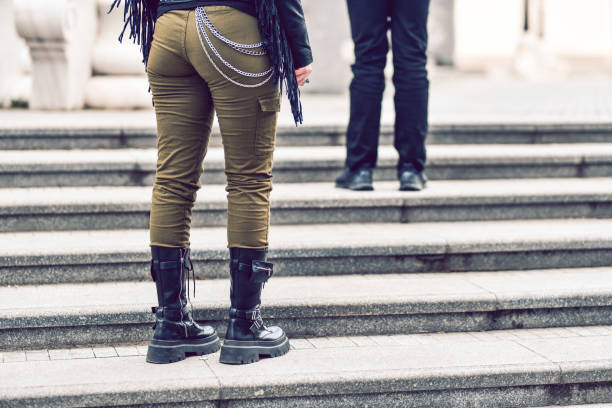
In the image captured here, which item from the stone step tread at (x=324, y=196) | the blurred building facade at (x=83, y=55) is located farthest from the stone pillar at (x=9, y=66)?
the stone step tread at (x=324, y=196)

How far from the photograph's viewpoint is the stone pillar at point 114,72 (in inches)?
261

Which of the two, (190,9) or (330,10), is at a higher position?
(330,10)

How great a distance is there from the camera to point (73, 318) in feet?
11.3

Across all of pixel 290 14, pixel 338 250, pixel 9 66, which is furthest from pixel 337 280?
pixel 9 66

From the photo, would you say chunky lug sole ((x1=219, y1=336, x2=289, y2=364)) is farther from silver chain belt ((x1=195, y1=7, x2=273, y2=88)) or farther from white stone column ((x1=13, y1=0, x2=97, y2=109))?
white stone column ((x1=13, y1=0, x2=97, y2=109))

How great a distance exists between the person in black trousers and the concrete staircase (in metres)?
0.17

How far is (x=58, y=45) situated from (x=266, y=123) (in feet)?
12.2

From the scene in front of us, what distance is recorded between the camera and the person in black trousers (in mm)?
4598

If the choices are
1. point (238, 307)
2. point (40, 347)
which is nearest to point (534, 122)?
point (238, 307)

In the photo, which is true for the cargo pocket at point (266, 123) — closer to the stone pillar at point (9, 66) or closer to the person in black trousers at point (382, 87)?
the person in black trousers at point (382, 87)

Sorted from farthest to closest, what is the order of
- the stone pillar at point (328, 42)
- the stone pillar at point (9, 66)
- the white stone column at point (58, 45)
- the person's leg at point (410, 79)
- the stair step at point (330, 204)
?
the stone pillar at point (328, 42) < the stone pillar at point (9, 66) < the white stone column at point (58, 45) < the person's leg at point (410, 79) < the stair step at point (330, 204)

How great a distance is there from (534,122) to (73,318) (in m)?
3.27

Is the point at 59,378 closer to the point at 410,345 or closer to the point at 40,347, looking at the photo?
the point at 40,347

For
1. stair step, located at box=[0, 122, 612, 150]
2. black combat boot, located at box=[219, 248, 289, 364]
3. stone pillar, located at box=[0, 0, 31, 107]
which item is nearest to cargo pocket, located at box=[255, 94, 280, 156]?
black combat boot, located at box=[219, 248, 289, 364]
